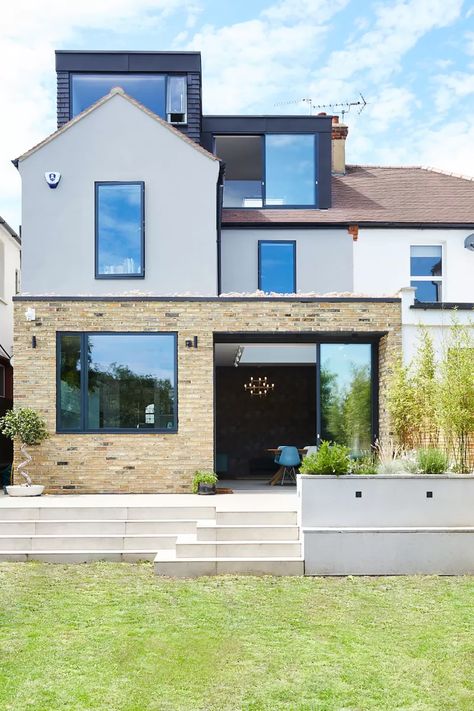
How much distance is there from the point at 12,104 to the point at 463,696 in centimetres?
1454

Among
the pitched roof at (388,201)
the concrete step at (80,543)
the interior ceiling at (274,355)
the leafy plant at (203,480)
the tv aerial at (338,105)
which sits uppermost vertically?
the tv aerial at (338,105)

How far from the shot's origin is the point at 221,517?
10.6 m

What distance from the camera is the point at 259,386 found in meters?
21.4

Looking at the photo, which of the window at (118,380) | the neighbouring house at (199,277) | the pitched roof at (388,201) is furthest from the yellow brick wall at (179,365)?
the pitched roof at (388,201)

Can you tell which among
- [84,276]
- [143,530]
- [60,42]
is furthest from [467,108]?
[143,530]

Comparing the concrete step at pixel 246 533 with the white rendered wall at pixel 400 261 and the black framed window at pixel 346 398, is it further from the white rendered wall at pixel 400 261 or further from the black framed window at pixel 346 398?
the white rendered wall at pixel 400 261

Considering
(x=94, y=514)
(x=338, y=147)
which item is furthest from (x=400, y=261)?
(x=94, y=514)

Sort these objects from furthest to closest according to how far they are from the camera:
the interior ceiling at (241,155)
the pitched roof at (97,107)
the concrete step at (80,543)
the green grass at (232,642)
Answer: the interior ceiling at (241,155)
the pitched roof at (97,107)
the concrete step at (80,543)
the green grass at (232,642)

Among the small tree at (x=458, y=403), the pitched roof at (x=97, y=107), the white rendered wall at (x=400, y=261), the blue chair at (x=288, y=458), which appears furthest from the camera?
the white rendered wall at (x=400, y=261)

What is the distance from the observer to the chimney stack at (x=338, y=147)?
21.2m

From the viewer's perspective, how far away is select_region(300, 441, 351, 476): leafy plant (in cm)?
1022

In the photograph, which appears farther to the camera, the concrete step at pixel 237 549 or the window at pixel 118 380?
the window at pixel 118 380

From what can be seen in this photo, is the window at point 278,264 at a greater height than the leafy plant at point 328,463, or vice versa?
the window at point 278,264

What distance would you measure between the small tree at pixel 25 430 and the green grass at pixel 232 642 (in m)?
3.93
